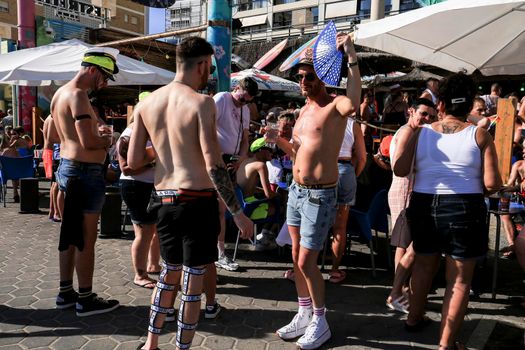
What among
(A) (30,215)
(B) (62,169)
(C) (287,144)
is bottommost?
(A) (30,215)

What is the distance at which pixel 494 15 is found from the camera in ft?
15.9

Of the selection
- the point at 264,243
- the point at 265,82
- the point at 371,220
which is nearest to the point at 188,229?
the point at 371,220

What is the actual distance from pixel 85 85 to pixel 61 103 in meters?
0.23

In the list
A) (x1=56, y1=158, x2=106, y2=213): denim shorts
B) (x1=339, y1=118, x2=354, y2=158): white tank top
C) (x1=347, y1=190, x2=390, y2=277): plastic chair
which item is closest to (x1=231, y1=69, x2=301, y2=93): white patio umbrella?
(x1=347, y1=190, x2=390, y2=277): plastic chair

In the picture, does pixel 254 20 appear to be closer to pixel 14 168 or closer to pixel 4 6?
pixel 4 6

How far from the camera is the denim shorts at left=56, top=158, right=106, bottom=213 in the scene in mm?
3451

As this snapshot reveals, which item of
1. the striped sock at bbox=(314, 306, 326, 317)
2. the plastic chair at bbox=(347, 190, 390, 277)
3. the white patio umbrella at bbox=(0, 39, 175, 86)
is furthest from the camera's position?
the white patio umbrella at bbox=(0, 39, 175, 86)

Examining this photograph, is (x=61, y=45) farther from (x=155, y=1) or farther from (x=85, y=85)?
(x=85, y=85)

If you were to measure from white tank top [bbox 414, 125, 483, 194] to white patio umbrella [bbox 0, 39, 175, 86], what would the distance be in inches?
225

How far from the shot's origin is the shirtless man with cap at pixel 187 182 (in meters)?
2.41

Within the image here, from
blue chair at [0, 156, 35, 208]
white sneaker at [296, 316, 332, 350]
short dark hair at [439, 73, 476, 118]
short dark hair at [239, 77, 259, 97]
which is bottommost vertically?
white sneaker at [296, 316, 332, 350]

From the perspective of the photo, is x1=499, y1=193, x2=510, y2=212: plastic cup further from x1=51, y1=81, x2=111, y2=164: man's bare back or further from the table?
x1=51, y1=81, x2=111, y2=164: man's bare back

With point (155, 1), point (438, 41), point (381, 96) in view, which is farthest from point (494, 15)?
point (381, 96)

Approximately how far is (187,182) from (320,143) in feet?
3.30
